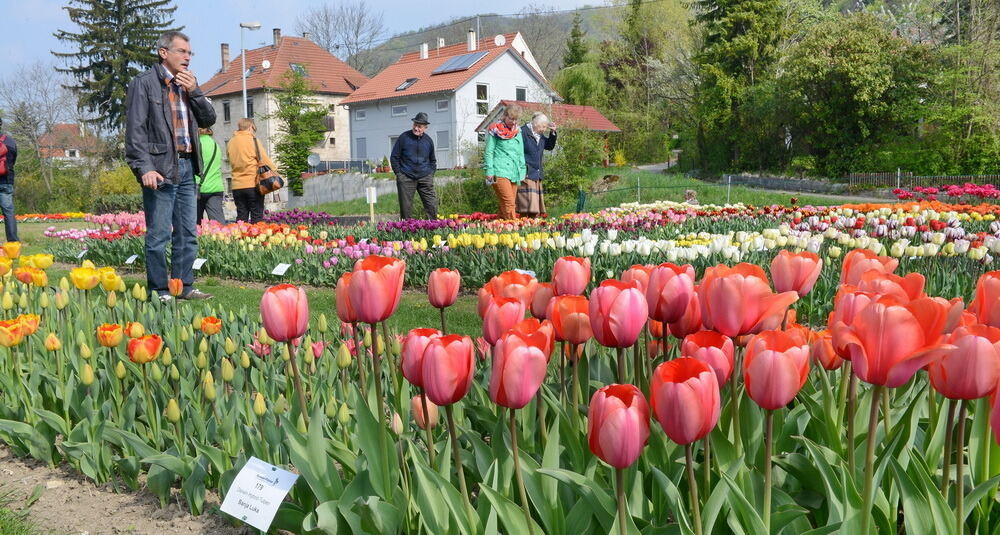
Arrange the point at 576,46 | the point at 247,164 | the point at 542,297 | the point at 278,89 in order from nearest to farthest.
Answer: the point at 542,297, the point at 247,164, the point at 278,89, the point at 576,46

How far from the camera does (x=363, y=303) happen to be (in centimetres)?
159

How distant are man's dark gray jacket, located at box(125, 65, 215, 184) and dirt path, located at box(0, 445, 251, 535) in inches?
119

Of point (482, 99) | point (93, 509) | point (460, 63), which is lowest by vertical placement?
point (93, 509)

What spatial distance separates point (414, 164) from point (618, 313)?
9.11m

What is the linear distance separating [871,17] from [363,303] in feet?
83.9

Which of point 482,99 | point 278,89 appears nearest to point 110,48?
point 278,89

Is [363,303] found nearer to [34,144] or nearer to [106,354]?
[106,354]

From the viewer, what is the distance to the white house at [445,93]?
4012 centimetres

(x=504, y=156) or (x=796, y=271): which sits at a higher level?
(x=504, y=156)

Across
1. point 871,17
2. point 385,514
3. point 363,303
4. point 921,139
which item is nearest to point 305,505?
point 385,514

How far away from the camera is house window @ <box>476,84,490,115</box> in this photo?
40.6 meters

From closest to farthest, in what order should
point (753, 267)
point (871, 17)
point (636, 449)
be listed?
point (636, 449) < point (753, 267) < point (871, 17)

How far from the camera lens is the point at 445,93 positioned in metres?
39.9

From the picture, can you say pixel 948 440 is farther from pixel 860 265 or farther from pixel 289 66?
pixel 289 66
